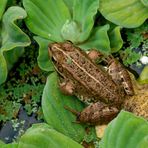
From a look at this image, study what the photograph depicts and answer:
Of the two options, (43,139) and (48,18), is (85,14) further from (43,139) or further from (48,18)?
(43,139)

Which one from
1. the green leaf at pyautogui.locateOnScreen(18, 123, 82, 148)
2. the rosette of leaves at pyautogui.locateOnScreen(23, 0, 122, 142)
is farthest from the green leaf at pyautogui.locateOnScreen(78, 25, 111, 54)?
the green leaf at pyautogui.locateOnScreen(18, 123, 82, 148)

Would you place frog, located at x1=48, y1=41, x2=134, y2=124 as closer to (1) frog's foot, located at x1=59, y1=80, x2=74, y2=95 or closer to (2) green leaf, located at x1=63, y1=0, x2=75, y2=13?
(1) frog's foot, located at x1=59, y1=80, x2=74, y2=95

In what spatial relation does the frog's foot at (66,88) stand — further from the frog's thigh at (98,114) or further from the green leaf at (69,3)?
the green leaf at (69,3)

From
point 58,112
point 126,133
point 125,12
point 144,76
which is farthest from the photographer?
point 125,12

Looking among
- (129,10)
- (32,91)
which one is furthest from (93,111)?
(129,10)

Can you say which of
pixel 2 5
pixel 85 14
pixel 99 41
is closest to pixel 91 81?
pixel 99 41
